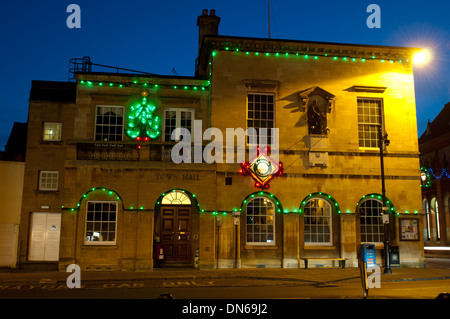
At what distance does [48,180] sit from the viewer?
22875 mm

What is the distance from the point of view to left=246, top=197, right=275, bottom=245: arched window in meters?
20.4

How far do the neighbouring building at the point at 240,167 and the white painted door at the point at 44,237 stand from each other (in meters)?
0.05

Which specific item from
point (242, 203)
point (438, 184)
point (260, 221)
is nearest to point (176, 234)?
point (242, 203)

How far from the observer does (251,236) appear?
20.4 meters

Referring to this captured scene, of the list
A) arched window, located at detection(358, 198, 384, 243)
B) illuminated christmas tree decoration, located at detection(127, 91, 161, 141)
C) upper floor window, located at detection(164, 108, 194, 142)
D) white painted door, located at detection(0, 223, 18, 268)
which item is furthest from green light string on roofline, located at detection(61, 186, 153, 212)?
arched window, located at detection(358, 198, 384, 243)

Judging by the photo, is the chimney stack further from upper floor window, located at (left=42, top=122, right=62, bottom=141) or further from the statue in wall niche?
upper floor window, located at (left=42, top=122, right=62, bottom=141)

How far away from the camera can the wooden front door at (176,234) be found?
20.4m

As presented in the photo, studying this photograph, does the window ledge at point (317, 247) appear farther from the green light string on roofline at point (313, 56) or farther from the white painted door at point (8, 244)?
the white painted door at point (8, 244)

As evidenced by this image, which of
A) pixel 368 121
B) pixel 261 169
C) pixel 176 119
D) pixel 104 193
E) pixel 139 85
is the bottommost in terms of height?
pixel 104 193

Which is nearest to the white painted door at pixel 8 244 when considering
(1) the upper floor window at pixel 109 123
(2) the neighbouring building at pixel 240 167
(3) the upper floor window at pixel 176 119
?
(2) the neighbouring building at pixel 240 167

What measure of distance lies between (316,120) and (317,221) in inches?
191

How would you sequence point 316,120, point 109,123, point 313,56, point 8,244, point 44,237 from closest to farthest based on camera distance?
1. point 109,123
2. point 316,120
3. point 313,56
4. point 8,244
5. point 44,237

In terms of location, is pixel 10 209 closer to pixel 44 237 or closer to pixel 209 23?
pixel 44 237
